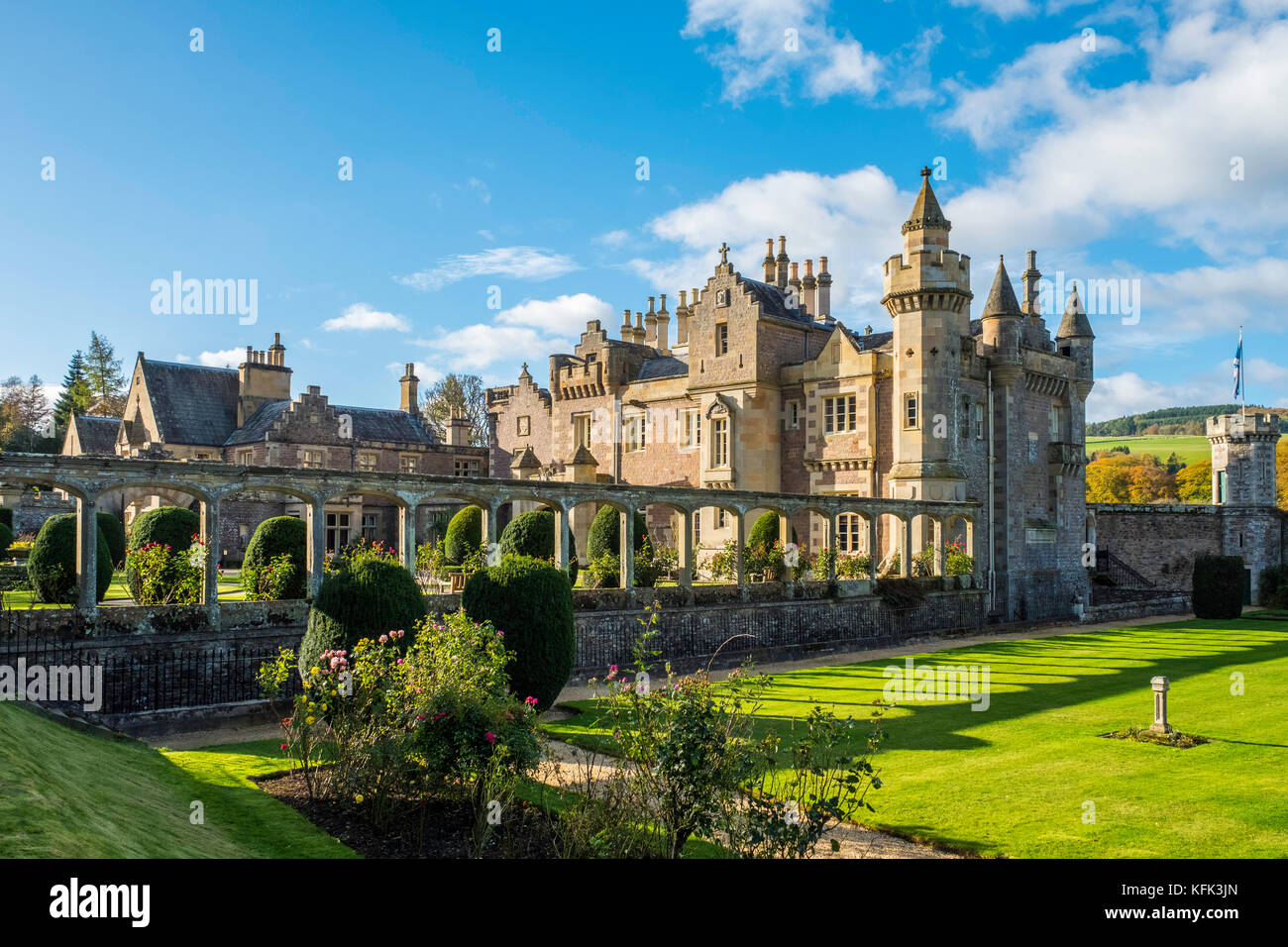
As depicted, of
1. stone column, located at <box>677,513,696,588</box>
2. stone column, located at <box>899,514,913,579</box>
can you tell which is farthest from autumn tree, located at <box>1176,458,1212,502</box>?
stone column, located at <box>677,513,696,588</box>

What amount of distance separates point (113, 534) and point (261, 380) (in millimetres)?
15716

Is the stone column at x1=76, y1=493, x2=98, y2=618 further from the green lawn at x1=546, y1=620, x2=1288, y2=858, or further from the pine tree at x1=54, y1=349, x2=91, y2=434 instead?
the pine tree at x1=54, y1=349, x2=91, y2=434

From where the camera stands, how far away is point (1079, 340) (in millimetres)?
35438

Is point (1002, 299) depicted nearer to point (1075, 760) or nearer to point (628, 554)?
point (628, 554)

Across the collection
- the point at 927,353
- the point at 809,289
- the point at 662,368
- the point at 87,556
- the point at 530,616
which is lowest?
the point at 530,616

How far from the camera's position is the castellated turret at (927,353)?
91.3 feet

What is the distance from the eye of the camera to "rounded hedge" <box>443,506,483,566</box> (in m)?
32.4

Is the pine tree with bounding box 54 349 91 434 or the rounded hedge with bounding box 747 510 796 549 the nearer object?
the rounded hedge with bounding box 747 510 796 549

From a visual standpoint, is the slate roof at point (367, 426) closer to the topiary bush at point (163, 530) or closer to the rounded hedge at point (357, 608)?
the topiary bush at point (163, 530)

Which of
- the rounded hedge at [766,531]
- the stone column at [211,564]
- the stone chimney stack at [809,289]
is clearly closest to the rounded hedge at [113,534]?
the stone column at [211,564]

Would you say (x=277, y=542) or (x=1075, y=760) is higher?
(x=277, y=542)

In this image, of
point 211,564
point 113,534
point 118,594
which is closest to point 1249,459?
point 211,564

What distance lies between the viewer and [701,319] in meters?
33.4

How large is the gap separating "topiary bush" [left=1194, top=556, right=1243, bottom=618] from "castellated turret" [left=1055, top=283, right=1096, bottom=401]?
304 inches
